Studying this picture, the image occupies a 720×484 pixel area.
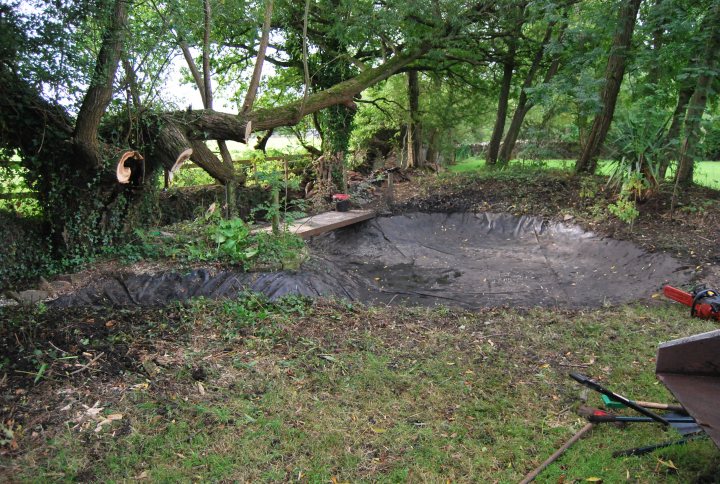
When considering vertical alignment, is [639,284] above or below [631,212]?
below

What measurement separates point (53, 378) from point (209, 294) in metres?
1.93

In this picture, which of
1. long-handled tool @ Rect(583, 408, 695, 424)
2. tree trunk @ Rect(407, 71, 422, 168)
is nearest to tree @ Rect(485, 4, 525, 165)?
tree trunk @ Rect(407, 71, 422, 168)

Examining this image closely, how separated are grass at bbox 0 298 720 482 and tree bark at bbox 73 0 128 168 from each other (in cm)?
223

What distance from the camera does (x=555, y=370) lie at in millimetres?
3707

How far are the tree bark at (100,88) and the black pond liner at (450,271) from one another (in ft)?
4.96

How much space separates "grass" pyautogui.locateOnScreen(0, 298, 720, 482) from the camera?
2521mm

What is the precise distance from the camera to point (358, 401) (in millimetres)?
3213

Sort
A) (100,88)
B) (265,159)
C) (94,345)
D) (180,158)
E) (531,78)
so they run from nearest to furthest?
(94,345) → (100,88) → (180,158) → (265,159) → (531,78)

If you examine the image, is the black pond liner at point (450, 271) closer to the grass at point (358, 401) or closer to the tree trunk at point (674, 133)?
the grass at point (358, 401)

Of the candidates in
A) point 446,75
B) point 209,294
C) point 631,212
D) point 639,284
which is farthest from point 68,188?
point 446,75

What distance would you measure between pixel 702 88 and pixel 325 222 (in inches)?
247

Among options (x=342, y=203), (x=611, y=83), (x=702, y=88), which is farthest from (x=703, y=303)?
(x=342, y=203)

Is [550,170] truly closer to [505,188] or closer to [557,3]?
[505,188]

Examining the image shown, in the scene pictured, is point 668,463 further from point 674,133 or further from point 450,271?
point 674,133
